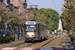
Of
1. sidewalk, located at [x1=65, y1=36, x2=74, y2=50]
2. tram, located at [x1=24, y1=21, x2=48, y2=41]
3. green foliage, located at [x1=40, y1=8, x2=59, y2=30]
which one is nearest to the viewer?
sidewalk, located at [x1=65, y1=36, x2=74, y2=50]

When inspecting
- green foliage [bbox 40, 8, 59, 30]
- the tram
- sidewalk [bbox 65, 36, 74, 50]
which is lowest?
sidewalk [bbox 65, 36, 74, 50]

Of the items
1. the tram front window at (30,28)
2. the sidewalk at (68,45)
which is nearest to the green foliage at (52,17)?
the sidewalk at (68,45)

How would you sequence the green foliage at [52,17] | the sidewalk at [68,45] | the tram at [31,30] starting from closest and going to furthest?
the sidewalk at [68,45], the tram at [31,30], the green foliage at [52,17]

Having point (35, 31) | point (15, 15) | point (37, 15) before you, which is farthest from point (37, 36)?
point (37, 15)

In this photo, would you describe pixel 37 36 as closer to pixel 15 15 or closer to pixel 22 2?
pixel 15 15

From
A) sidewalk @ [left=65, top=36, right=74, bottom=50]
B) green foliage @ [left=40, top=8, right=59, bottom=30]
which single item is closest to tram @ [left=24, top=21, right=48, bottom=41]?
sidewalk @ [left=65, top=36, right=74, bottom=50]

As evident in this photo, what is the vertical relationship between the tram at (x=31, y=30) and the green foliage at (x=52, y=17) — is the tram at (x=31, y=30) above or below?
below

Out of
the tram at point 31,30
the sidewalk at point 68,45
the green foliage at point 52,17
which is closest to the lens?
the sidewalk at point 68,45

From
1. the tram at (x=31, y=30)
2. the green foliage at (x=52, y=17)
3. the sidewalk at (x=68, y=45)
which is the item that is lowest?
the sidewalk at (x=68, y=45)

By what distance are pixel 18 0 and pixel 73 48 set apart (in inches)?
2580

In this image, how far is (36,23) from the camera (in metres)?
28.7

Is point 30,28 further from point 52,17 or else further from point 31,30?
point 52,17

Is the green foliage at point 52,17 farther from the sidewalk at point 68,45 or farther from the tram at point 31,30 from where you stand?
the tram at point 31,30

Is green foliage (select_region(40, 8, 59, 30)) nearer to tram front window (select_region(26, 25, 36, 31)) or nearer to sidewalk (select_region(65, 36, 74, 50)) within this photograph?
sidewalk (select_region(65, 36, 74, 50))
